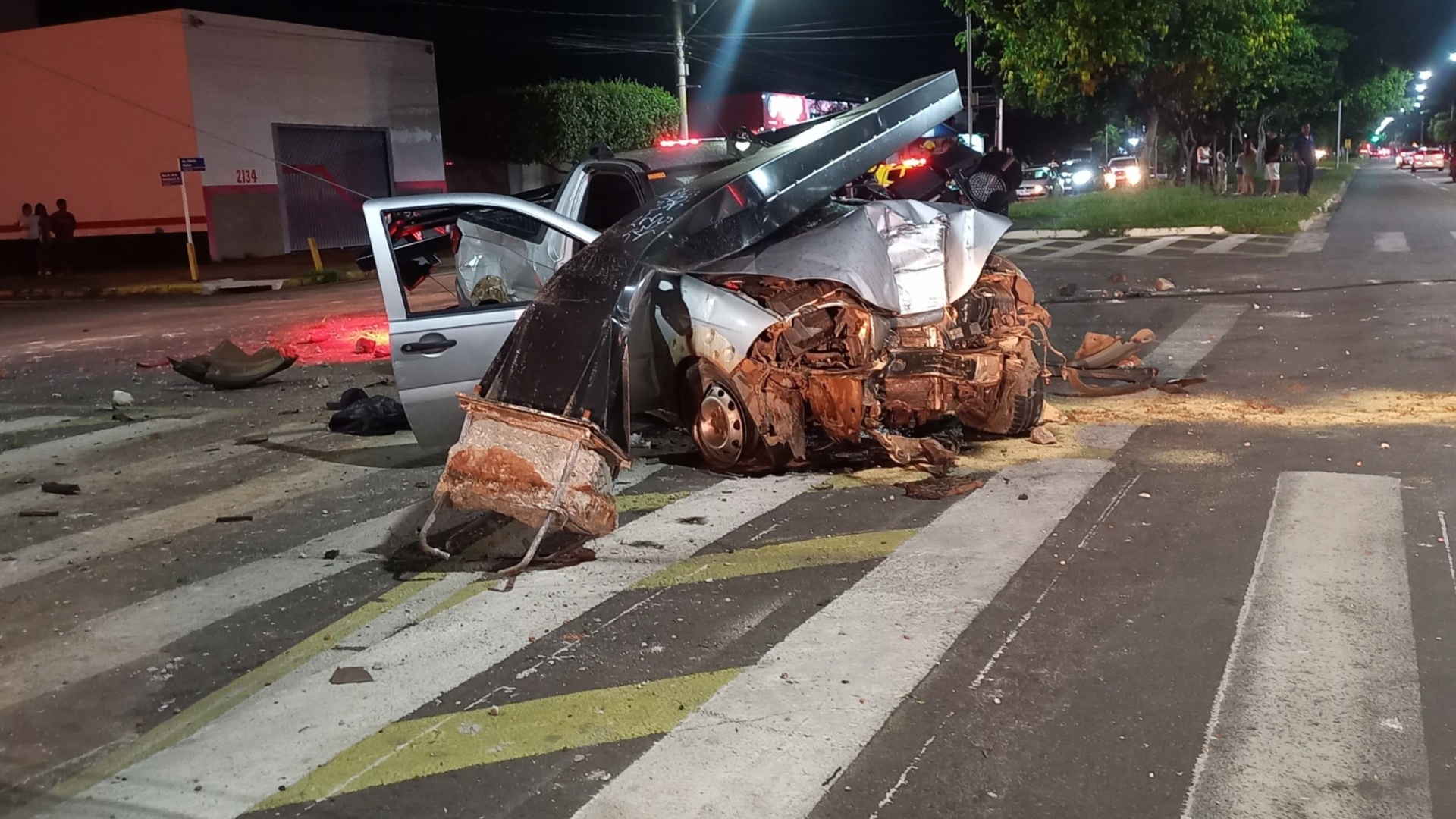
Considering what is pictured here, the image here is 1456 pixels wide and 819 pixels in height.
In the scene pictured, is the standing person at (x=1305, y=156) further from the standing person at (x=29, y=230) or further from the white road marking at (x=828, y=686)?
the standing person at (x=29, y=230)

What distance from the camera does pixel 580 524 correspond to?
6008 mm

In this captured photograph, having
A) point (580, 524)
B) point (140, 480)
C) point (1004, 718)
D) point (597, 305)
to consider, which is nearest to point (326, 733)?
point (580, 524)

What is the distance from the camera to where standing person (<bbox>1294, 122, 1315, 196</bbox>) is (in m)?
30.9

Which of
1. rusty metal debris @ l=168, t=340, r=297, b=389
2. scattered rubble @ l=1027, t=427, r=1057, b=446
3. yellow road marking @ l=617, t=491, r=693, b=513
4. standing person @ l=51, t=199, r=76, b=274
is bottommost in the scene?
yellow road marking @ l=617, t=491, r=693, b=513

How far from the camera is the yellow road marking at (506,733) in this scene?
12.8ft

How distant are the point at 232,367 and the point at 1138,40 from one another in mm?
20861

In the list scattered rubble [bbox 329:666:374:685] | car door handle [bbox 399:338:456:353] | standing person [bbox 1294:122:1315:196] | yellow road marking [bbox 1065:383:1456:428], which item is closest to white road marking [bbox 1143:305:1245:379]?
yellow road marking [bbox 1065:383:1456:428]

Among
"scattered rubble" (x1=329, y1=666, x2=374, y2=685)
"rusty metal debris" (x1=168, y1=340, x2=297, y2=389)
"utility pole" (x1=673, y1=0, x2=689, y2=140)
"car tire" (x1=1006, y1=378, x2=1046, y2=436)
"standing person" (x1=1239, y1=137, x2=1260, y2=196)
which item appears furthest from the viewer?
"standing person" (x1=1239, y1=137, x2=1260, y2=196)

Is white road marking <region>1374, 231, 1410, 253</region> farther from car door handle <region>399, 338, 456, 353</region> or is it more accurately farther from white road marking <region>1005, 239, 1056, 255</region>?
car door handle <region>399, 338, 456, 353</region>

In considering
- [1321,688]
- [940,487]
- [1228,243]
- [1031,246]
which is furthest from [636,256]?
[1031,246]

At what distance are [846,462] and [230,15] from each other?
29.1 metres

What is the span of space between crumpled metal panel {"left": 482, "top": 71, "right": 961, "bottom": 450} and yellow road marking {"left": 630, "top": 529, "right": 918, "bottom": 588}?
0.82 m

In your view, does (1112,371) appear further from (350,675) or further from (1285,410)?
(350,675)

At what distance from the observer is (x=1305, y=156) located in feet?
104
